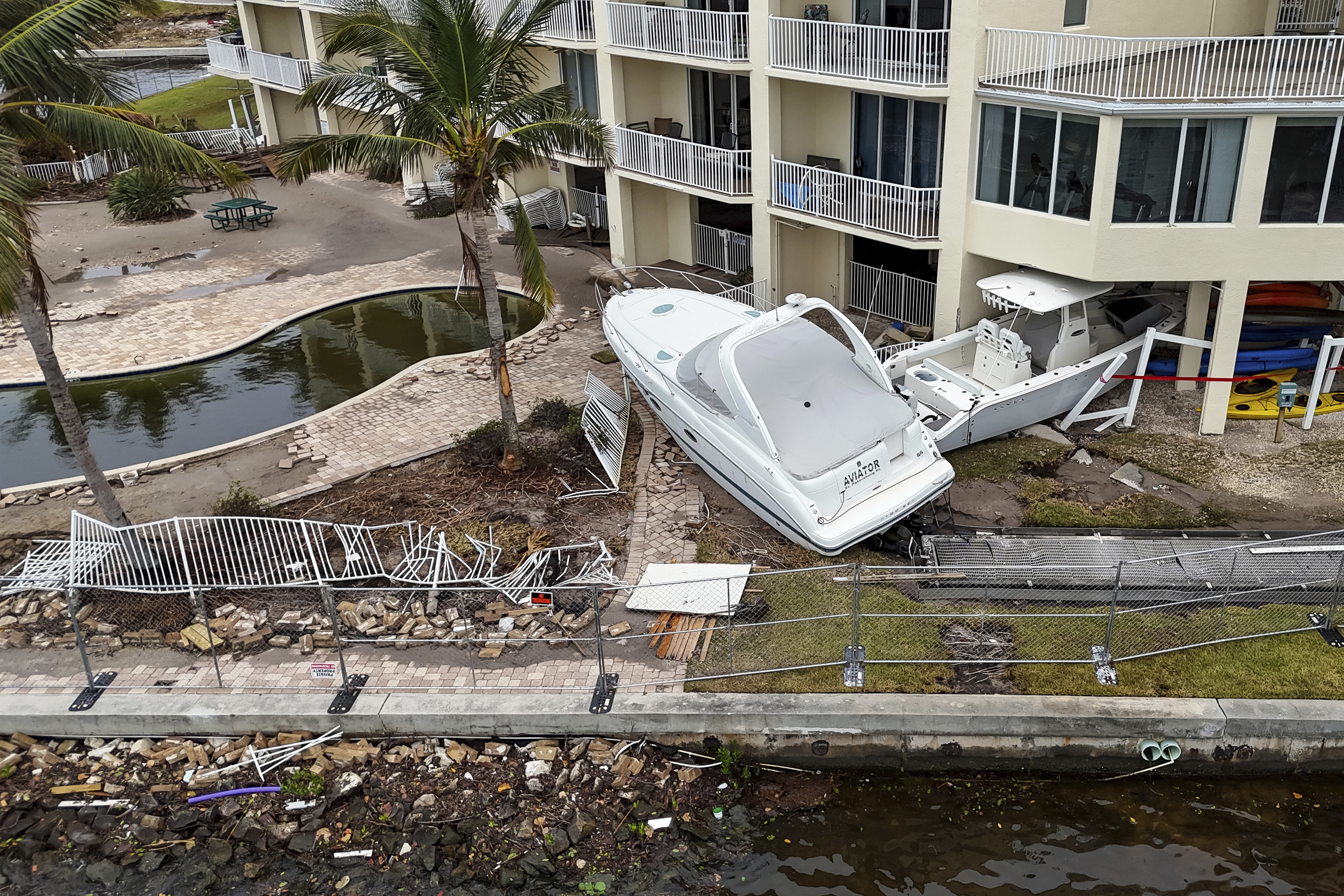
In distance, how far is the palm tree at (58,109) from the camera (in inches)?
446

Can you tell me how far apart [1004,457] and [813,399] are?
369 centimetres

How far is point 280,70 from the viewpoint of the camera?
34.0 meters

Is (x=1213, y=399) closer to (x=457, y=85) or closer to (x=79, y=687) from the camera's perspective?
(x=457, y=85)

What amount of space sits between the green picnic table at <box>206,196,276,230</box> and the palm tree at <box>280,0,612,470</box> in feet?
51.6

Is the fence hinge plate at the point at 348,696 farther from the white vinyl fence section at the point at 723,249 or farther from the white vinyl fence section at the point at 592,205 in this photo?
the white vinyl fence section at the point at 592,205

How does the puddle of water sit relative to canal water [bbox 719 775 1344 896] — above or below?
above

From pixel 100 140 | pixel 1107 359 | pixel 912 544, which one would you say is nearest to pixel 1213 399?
pixel 1107 359

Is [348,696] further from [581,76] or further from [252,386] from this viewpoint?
[581,76]

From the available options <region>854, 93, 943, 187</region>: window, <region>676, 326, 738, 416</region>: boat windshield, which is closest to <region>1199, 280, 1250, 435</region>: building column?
<region>854, 93, 943, 187</region>: window

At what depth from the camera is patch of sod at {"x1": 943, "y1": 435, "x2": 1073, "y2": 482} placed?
15.4 m

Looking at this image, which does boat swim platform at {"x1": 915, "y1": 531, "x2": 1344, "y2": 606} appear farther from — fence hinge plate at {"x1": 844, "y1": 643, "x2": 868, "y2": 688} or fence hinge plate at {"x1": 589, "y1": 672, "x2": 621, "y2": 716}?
fence hinge plate at {"x1": 589, "y1": 672, "x2": 621, "y2": 716}

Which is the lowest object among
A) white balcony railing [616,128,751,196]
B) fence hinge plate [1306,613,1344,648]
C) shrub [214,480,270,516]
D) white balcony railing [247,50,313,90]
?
fence hinge plate [1306,613,1344,648]

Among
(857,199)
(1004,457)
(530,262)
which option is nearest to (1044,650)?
(1004,457)

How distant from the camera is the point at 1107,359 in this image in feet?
53.7
